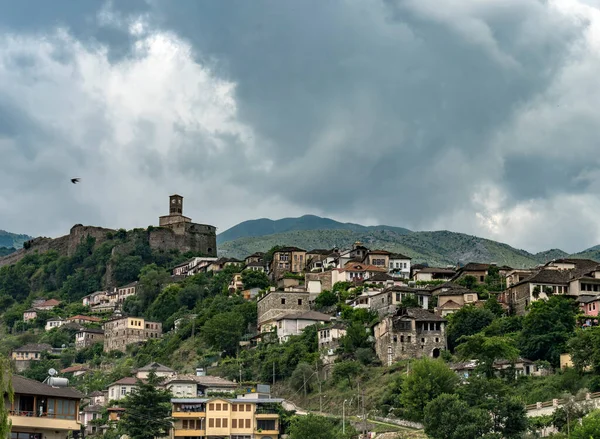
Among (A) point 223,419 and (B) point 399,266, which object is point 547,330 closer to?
(A) point 223,419

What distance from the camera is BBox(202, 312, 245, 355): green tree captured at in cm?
10806

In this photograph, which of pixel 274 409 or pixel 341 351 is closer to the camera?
pixel 274 409

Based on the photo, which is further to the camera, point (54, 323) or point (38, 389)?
point (54, 323)

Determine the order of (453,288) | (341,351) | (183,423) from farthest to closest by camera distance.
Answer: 1. (453,288)
2. (341,351)
3. (183,423)

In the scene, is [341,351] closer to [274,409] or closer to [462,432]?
[274,409]

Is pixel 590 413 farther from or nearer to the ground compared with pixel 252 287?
nearer to the ground

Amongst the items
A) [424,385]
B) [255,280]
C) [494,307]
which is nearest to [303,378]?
[494,307]

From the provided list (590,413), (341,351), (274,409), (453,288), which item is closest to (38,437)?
(590,413)

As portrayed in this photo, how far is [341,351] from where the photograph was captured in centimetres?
9506

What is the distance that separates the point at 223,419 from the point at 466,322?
950 inches

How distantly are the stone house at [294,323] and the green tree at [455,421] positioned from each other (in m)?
36.2

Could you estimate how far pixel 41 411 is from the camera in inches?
1652

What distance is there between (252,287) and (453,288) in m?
32.5

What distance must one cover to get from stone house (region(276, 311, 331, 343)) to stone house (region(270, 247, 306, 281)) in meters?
25.9
